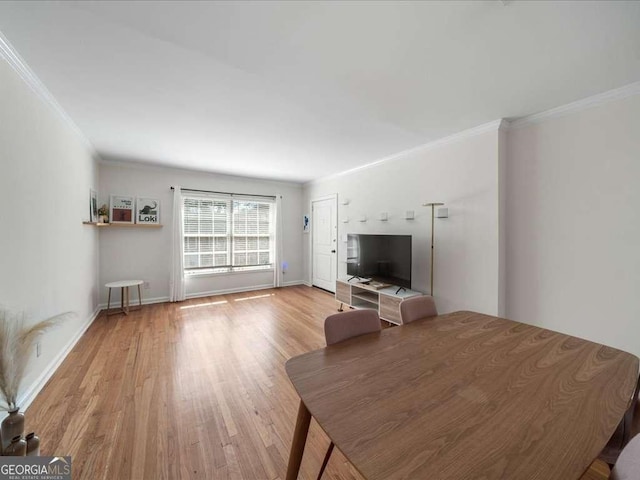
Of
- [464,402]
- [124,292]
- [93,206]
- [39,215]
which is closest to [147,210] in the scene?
[93,206]

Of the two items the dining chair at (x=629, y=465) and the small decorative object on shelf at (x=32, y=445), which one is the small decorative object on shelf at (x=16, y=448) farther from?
the dining chair at (x=629, y=465)

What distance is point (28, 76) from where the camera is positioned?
189 cm

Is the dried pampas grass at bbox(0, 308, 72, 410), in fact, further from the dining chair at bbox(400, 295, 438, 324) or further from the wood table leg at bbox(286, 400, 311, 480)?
the dining chair at bbox(400, 295, 438, 324)

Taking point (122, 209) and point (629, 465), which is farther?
point (122, 209)

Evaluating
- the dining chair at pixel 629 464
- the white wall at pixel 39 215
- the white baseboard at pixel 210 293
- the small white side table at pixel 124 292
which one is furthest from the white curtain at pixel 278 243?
A: the dining chair at pixel 629 464

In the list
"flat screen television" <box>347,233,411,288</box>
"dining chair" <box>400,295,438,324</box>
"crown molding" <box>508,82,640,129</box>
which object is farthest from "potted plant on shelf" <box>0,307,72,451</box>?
"crown molding" <box>508,82,640,129</box>

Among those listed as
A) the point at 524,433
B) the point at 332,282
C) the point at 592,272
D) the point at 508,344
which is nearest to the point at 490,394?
the point at 524,433

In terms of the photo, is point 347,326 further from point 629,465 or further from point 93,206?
point 93,206

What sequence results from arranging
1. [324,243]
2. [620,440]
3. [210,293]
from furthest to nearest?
1. [324,243]
2. [210,293]
3. [620,440]

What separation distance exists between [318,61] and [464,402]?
6.97ft

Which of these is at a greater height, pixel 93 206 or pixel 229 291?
pixel 93 206

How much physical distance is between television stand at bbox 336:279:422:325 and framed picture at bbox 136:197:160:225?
3.60 m

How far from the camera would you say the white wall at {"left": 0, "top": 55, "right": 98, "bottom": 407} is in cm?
167

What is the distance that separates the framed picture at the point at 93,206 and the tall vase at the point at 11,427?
10.3 feet
